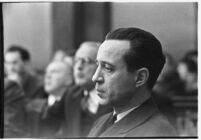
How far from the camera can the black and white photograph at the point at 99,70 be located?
5.21 ft

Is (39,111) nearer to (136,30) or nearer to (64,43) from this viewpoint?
(64,43)

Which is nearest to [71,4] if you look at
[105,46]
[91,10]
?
[91,10]

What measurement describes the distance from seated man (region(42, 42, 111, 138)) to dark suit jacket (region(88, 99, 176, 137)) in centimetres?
10

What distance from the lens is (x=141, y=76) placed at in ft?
5.17

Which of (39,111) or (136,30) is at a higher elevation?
(136,30)

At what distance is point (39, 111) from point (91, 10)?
1.03 metres

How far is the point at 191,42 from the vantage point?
12.0 ft

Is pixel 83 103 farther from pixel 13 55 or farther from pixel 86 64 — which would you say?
pixel 13 55

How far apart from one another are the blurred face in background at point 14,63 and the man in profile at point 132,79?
5.26ft

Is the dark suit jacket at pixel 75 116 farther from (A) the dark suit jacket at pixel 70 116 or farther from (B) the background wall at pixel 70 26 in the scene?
(B) the background wall at pixel 70 26

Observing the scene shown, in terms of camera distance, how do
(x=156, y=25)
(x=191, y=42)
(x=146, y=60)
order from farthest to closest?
(x=191, y=42) < (x=156, y=25) < (x=146, y=60)

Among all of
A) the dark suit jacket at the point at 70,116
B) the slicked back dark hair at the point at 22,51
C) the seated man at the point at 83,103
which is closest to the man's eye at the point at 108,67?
the seated man at the point at 83,103

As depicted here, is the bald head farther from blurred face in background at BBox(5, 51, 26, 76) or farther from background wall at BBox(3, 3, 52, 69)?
background wall at BBox(3, 3, 52, 69)

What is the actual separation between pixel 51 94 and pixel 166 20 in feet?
3.03
